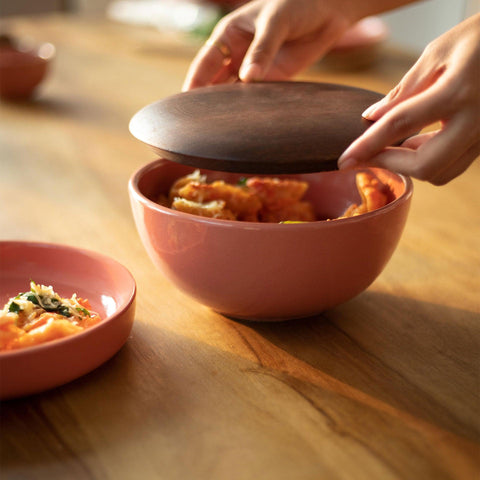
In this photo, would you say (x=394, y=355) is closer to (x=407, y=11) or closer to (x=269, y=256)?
(x=269, y=256)

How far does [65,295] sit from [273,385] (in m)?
0.30

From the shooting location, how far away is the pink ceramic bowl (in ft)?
2.57

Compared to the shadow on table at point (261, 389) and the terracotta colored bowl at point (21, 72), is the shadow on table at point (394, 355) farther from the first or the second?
the terracotta colored bowl at point (21, 72)

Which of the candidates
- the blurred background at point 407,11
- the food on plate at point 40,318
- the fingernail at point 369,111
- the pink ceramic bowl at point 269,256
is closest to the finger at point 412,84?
the fingernail at point 369,111

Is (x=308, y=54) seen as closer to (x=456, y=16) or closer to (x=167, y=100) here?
(x=167, y=100)

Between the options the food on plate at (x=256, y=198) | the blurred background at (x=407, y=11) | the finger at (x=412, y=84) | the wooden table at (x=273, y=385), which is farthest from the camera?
the blurred background at (x=407, y=11)

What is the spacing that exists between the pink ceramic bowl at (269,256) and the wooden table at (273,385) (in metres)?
0.05

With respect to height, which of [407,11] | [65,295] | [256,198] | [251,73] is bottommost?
[407,11]

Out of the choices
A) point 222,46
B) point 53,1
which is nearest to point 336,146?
point 222,46

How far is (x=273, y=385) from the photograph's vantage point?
0.76 m

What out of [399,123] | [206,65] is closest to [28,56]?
[206,65]

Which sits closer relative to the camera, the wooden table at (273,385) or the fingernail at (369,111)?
the wooden table at (273,385)

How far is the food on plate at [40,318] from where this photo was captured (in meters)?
0.73

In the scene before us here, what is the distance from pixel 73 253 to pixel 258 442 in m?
0.38
